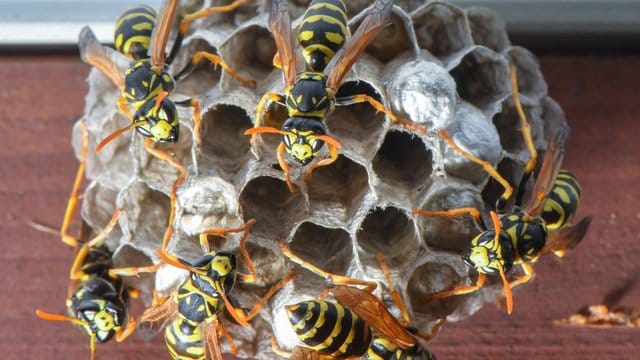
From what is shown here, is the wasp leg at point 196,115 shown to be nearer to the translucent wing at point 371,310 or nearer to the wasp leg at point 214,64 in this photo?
the wasp leg at point 214,64

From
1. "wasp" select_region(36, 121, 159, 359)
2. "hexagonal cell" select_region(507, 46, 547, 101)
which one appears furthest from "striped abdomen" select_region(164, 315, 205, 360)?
"hexagonal cell" select_region(507, 46, 547, 101)

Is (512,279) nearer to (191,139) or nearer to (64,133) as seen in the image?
(191,139)

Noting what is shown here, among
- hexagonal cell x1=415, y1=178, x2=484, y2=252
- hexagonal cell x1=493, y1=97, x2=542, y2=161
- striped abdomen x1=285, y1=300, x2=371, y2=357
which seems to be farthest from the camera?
hexagonal cell x1=493, y1=97, x2=542, y2=161

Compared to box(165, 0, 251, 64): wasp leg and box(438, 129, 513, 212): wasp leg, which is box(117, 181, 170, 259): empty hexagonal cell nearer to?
box(165, 0, 251, 64): wasp leg

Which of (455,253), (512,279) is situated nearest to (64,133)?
(455,253)

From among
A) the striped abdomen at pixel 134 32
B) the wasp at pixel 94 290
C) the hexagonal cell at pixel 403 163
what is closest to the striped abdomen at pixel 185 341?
the wasp at pixel 94 290

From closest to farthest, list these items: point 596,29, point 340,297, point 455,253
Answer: point 340,297 < point 455,253 < point 596,29

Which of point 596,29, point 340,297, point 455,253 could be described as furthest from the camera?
point 596,29
